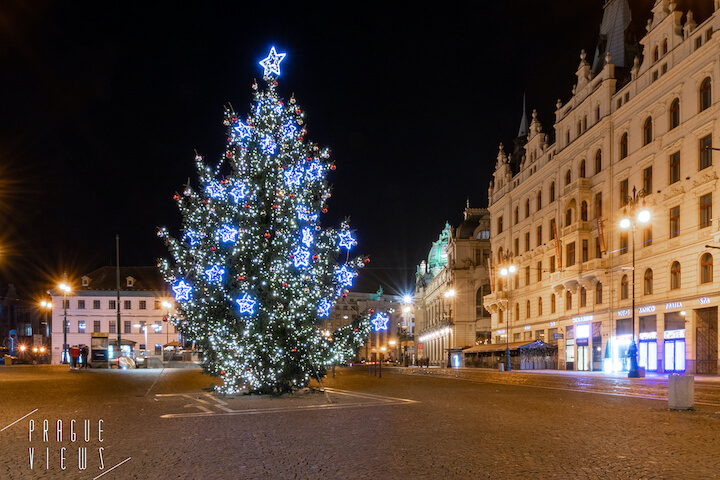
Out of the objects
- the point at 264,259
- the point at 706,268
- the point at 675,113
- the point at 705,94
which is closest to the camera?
the point at 264,259

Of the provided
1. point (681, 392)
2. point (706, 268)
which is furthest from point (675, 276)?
point (681, 392)

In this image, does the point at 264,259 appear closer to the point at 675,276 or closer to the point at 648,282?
the point at 675,276

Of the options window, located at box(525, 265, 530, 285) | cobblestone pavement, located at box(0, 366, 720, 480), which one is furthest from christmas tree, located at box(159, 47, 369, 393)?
window, located at box(525, 265, 530, 285)

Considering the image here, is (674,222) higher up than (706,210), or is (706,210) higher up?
(706,210)

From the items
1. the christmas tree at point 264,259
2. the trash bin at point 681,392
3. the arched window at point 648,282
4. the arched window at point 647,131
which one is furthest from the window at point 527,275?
the trash bin at point 681,392

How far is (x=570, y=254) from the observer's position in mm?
50344

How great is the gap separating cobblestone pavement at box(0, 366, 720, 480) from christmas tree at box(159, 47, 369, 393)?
2.03m

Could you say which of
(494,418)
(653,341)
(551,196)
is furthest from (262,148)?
(551,196)

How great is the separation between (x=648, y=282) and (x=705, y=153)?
28.4ft

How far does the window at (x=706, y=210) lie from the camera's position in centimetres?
3525

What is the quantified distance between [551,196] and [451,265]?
31789 mm

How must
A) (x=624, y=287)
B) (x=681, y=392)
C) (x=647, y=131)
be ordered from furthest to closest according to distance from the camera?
(x=624, y=287) → (x=647, y=131) → (x=681, y=392)

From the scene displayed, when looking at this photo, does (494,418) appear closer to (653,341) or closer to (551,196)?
(653,341)

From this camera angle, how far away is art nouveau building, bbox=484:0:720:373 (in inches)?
1414
